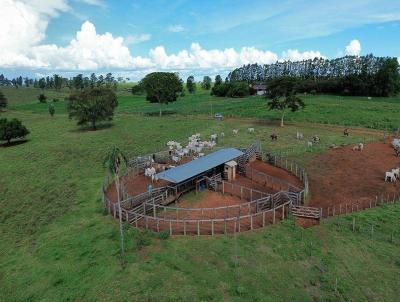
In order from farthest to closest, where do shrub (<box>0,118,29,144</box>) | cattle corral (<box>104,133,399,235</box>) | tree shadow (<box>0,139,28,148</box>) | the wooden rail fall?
1. tree shadow (<box>0,139,28,148</box>)
2. shrub (<box>0,118,29,144</box>)
3. the wooden rail
4. cattle corral (<box>104,133,399,235</box>)

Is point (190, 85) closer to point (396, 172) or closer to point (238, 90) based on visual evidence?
point (238, 90)

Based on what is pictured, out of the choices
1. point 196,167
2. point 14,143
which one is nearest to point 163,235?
point 196,167

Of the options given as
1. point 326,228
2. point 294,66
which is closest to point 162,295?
point 326,228

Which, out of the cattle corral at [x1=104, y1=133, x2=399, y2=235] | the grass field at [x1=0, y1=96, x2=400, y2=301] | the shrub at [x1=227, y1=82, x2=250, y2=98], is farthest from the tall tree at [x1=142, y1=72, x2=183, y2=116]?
the shrub at [x1=227, y1=82, x2=250, y2=98]

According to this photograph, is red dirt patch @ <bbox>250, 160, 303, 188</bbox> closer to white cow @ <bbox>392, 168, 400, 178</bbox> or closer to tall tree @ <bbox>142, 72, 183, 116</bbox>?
white cow @ <bbox>392, 168, 400, 178</bbox>

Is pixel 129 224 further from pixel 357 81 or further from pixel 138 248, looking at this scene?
pixel 357 81
